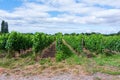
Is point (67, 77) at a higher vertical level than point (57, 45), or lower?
lower

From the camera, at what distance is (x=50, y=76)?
9648 mm

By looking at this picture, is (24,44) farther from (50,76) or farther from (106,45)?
(50,76)

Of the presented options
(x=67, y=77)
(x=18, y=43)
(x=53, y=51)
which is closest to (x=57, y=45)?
(x=53, y=51)

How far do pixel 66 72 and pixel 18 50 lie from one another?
8.32 metres

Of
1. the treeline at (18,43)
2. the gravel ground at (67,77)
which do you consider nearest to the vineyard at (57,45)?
the treeline at (18,43)

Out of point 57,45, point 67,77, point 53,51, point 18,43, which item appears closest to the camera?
point 67,77

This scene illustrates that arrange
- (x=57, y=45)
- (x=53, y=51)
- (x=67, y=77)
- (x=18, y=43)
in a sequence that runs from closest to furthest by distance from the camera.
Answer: (x=67, y=77)
(x=57, y=45)
(x=53, y=51)
(x=18, y=43)

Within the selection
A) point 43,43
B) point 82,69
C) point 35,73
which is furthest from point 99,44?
point 35,73

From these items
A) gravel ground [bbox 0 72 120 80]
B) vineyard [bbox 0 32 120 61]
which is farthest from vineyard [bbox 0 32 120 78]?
gravel ground [bbox 0 72 120 80]

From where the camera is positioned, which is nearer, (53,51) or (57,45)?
(57,45)

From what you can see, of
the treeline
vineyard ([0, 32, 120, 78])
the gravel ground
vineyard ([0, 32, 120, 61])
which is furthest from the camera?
the treeline

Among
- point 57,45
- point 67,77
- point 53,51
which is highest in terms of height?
point 57,45

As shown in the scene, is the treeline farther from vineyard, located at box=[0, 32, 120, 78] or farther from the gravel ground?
the gravel ground

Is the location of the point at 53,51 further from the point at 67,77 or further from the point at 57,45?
the point at 67,77
